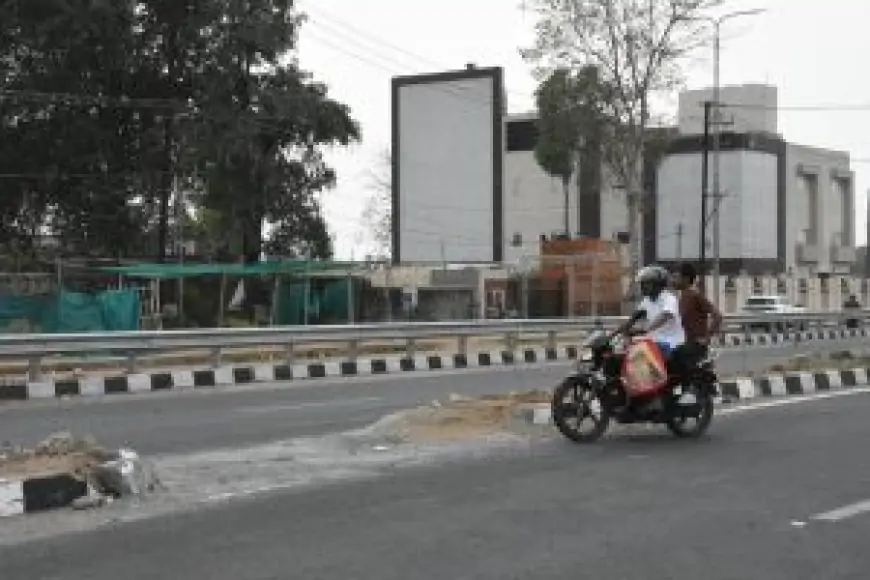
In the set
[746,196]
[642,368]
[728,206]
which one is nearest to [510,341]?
[642,368]

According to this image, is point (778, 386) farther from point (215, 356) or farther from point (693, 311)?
point (215, 356)

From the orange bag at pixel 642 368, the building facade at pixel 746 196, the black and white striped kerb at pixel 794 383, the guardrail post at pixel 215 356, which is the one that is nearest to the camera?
the orange bag at pixel 642 368

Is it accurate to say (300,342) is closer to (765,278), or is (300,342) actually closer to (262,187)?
(262,187)

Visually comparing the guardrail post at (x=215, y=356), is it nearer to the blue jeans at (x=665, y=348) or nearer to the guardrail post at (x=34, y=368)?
the guardrail post at (x=34, y=368)

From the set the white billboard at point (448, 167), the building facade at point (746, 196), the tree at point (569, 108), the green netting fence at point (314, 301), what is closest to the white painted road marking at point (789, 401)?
the green netting fence at point (314, 301)

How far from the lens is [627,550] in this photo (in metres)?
6.86

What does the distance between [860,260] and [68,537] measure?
114 metres

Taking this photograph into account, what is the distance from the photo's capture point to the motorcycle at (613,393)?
1146cm

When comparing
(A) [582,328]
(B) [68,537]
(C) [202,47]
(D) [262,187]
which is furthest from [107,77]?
(B) [68,537]

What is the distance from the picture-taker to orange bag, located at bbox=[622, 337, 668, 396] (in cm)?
1143

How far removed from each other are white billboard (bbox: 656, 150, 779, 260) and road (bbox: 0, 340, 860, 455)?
58621 mm

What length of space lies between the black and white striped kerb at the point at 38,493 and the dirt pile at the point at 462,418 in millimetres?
3998

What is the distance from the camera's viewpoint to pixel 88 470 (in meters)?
8.72

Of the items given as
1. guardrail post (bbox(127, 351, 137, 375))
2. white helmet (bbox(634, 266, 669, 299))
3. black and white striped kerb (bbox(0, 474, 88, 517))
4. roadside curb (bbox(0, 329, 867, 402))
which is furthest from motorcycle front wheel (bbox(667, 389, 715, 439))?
guardrail post (bbox(127, 351, 137, 375))
